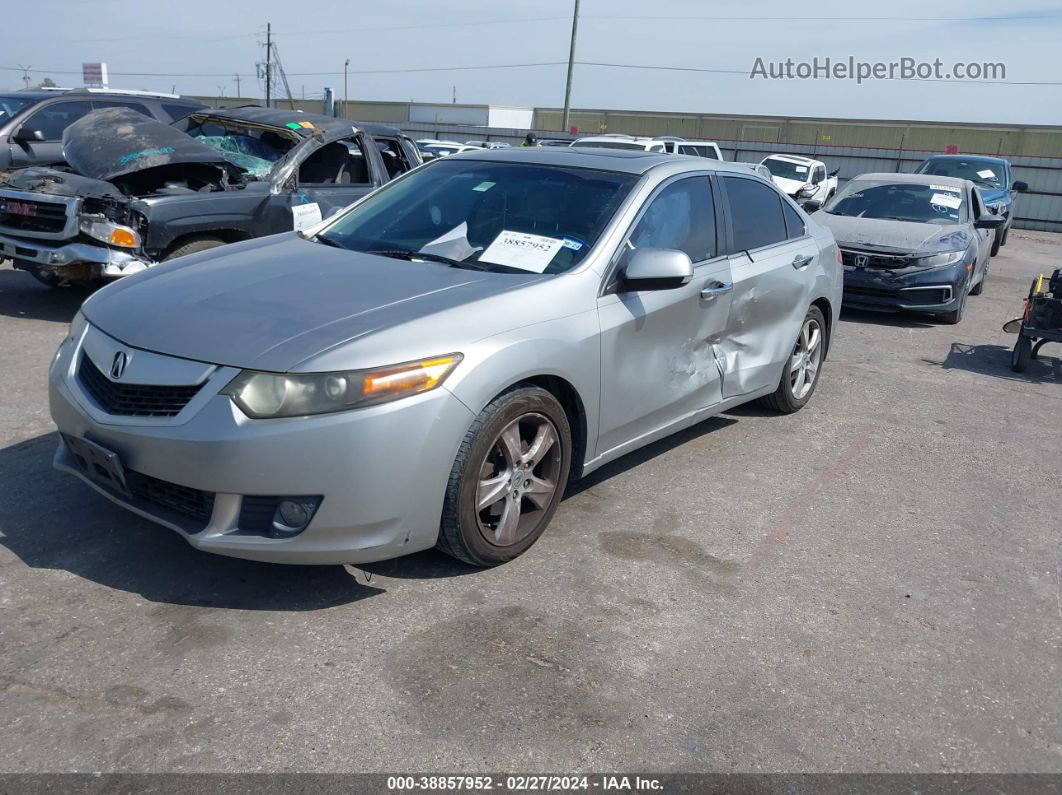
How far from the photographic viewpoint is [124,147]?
7.53 m

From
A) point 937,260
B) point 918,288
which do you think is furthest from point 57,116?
point 937,260

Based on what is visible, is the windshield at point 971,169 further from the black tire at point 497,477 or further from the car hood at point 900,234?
the black tire at point 497,477

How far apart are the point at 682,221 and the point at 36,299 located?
20.5ft

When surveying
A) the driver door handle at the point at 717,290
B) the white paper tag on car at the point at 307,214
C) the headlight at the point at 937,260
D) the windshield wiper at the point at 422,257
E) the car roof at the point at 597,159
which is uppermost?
the car roof at the point at 597,159

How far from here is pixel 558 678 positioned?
10.1 ft

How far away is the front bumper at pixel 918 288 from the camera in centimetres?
978

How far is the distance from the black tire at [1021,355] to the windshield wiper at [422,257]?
566cm

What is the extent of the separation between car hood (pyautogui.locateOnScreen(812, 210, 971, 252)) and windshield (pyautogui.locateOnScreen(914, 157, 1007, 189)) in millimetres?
7307

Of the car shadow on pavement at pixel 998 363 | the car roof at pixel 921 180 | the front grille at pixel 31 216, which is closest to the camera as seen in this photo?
the front grille at pixel 31 216

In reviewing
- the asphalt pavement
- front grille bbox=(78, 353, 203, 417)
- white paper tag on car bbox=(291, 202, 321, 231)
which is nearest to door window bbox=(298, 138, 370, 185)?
white paper tag on car bbox=(291, 202, 321, 231)

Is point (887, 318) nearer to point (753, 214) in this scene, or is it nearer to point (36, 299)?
point (753, 214)

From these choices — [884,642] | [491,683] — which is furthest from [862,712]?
[491,683]

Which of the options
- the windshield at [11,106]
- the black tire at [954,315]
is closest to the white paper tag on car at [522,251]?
the black tire at [954,315]

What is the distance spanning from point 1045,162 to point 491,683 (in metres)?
29.0
